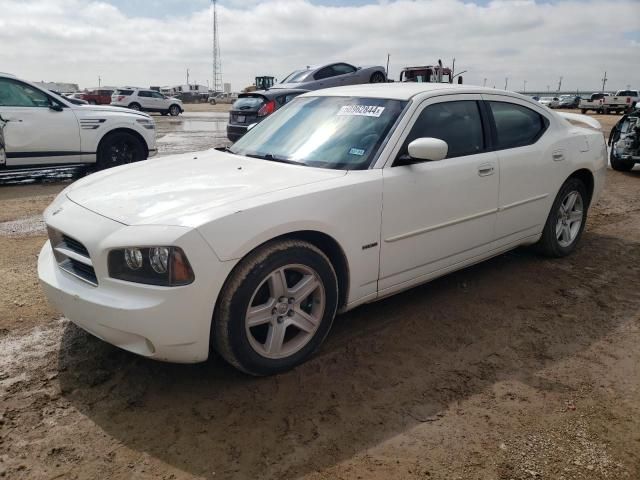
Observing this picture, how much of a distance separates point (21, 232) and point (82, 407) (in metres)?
3.55

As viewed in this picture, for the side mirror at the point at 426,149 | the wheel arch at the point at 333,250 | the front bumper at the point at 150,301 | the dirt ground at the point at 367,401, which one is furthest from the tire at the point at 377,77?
the front bumper at the point at 150,301

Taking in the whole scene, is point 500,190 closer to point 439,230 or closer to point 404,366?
point 439,230

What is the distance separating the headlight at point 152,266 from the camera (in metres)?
2.44

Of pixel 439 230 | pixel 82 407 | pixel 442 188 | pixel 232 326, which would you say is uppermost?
pixel 442 188

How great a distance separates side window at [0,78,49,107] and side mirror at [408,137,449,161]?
6921 mm

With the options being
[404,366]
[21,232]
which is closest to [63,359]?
[404,366]

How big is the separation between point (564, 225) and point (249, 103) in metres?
7.74

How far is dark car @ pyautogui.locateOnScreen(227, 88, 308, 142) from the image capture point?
35.4ft

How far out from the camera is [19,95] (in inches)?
308

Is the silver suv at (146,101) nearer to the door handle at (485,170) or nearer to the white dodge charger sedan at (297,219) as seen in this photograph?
the white dodge charger sedan at (297,219)

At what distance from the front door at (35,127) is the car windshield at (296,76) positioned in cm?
580

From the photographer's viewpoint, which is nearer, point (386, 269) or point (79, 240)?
point (79, 240)

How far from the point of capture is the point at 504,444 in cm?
239

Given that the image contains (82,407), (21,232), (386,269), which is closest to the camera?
(82,407)
